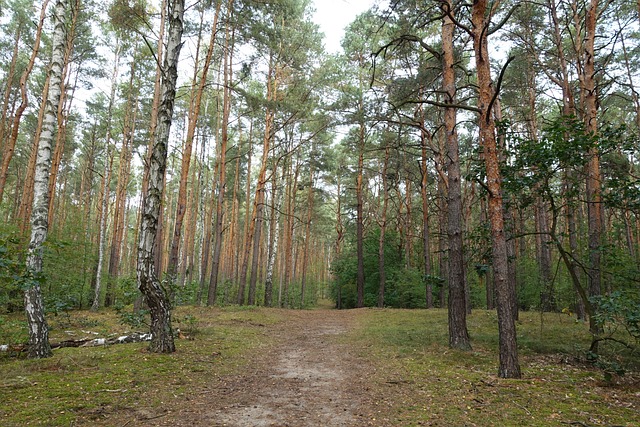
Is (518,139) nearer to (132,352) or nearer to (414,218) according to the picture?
(132,352)

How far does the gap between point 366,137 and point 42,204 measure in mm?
14261

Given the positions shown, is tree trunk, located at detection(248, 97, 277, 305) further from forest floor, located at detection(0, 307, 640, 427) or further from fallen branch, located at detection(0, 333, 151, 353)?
fallen branch, located at detection(0, 333, 151, 353)

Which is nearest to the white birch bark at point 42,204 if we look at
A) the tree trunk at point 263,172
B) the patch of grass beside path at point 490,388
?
the patch of grass beside path at point 490,388

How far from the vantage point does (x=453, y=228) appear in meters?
7.70

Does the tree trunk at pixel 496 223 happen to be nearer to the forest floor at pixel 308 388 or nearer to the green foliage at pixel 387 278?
the forest floor at pixel 308 388

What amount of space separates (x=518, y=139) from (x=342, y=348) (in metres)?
6.06

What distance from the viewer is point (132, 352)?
5.99m

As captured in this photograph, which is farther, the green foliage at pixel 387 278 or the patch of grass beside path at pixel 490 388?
the green foliage at pixel 387 278

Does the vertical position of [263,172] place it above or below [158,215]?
above

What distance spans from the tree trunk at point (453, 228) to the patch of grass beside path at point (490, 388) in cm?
50

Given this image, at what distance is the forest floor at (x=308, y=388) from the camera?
3541mm

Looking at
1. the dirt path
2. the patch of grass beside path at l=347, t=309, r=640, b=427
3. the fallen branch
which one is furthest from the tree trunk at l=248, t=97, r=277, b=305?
the patch of grass beside path at l=347, t=309, r=640, b=427

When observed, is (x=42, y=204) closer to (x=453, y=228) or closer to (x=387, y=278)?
(x=453, y=228)

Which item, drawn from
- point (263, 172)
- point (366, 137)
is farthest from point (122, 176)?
point (366, 137)
